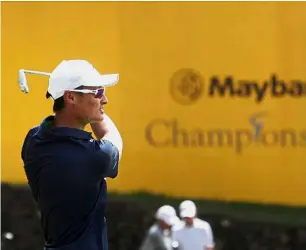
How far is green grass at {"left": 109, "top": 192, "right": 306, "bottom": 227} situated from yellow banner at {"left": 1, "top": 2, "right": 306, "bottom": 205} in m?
0.10

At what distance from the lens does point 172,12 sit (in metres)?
11.0

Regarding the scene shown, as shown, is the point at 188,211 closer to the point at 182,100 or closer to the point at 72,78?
the point at 182,100

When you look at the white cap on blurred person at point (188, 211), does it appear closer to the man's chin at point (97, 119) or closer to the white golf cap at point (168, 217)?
the white golf cap at point (168, 217)

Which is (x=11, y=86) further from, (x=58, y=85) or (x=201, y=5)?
(x=58, y=85)

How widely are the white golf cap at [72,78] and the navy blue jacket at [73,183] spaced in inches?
5.5

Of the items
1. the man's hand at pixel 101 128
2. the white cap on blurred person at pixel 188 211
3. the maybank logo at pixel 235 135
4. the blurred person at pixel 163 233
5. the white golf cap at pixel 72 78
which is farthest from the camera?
the maybank logo at pixel 235 135

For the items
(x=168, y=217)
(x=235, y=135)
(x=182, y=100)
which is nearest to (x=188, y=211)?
(x=168, y=217)

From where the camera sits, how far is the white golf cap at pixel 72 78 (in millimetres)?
3164

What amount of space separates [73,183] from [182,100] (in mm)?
8041

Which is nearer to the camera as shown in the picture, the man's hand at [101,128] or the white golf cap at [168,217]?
the man's hand at [101,128]

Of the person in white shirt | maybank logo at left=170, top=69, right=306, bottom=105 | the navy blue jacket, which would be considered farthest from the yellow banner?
the navy blue jacket

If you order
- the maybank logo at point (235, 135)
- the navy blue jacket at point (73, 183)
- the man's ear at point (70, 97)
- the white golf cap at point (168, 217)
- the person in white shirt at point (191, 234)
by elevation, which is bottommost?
the person in white shirt at point (191, 234)

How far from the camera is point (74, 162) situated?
3174mm

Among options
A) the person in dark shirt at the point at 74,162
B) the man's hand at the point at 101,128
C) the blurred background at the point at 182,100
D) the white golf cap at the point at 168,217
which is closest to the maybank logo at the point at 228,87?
the blurred background at the point at 182,100
